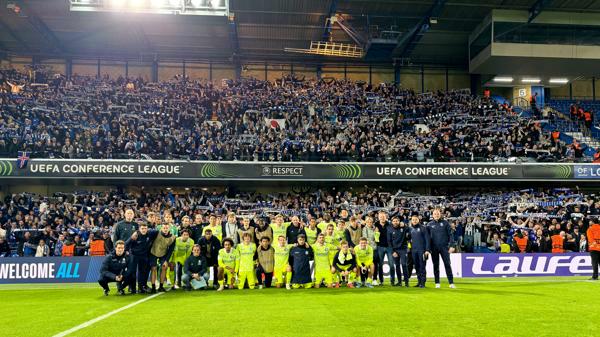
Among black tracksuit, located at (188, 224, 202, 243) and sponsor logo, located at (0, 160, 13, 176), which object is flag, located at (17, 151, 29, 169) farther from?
black tracksuit, located at (188, 224, 202, 243)

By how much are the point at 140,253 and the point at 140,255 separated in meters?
0.05

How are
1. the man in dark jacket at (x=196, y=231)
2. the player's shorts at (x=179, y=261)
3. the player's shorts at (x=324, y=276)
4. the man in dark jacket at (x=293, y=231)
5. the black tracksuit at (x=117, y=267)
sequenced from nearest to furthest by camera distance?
the black tracksuit at (x=117, y=267) < the player's shorts at (x=179, y=261) < the player's shorts at (x=324, y=276) < the man in dark jacket at (x=196, y=231) < the man in dark jacket at (x=293, y=231)

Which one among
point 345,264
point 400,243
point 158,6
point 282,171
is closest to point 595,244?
point 400,243

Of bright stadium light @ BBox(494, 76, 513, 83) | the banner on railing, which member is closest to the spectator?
the banner on railing

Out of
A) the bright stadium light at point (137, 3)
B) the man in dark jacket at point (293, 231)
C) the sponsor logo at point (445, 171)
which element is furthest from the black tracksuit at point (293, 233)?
the bright stadium light at point (137, 3)

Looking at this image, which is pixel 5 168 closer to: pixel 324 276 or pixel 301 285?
pixel 301 285

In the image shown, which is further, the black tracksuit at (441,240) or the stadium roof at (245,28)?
the stadium roof at (245,28)

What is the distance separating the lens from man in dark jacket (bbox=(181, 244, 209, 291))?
Result: 13.7m

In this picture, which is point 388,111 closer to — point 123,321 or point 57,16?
point 57,16

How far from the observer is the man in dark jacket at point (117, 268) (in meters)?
12.8

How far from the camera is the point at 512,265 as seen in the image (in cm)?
1989

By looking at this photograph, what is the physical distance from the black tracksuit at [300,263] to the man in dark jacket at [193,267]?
2.24 meters

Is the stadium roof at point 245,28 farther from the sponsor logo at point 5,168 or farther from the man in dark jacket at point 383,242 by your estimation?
the man in dark jacket at point 383,242

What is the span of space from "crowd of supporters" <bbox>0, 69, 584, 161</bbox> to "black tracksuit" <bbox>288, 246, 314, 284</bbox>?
14656 millimetres
